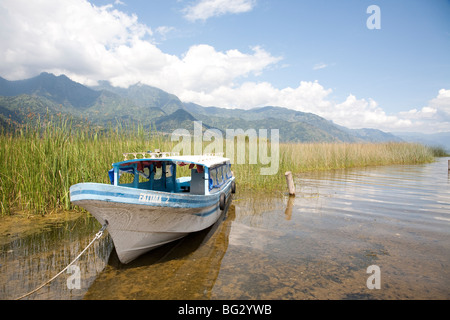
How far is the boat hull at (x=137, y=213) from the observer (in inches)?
168

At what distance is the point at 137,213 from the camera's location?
4.70 meters

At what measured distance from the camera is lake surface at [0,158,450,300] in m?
4.34

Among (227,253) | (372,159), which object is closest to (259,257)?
(227,253)

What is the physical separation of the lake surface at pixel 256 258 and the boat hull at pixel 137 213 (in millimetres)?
507

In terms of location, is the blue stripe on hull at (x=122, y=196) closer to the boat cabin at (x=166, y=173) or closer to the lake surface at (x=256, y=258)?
the lake surface at (x=256, y=258)

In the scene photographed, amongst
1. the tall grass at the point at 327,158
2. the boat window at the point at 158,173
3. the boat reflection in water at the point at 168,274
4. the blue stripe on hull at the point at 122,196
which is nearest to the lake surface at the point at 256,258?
the boat reflection in water at the point at 168,274

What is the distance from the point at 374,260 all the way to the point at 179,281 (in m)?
4.15

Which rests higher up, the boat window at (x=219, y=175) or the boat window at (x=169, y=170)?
the boat window at (x=169, y=170)

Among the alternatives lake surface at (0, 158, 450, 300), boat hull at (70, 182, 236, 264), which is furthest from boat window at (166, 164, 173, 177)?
boat hull at (70, 182, 236, 264)

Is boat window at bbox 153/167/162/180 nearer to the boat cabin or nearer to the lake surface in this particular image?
the boat cabin

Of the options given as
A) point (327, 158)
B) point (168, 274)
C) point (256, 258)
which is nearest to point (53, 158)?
point (168, 274)

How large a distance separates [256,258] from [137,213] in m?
2.73

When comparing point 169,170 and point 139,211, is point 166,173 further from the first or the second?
point 139,211

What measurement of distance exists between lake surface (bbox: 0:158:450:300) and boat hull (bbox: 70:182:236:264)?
0.51 meters
